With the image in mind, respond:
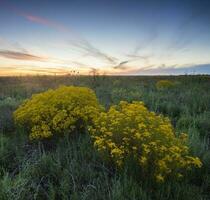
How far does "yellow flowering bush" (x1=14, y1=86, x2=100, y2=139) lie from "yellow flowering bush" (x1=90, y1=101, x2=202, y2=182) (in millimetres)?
1125

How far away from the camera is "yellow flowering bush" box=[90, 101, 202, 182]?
11.0 feet

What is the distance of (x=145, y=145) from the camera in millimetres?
3324

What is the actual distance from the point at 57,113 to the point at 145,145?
2248 millimetres

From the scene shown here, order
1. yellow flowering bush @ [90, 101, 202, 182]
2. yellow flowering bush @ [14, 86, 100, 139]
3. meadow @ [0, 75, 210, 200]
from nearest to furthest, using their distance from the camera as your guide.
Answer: meadow @ [0, 75, 210, 200] → yellow flowering bush @ [90, 101, 202, 182] → yellow flowering bush @ [14, 86, 100, 139]

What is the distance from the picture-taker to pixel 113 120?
381cm

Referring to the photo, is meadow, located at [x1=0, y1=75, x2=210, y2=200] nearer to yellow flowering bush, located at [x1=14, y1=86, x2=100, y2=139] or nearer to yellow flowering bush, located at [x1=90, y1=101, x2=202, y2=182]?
yellow flowering bush, located at [x1=90, y1=101, x2=202, y2=182]

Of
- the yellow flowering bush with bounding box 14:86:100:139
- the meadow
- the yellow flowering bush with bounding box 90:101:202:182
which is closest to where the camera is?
the meadow

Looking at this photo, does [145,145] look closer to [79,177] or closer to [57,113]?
[79,177]

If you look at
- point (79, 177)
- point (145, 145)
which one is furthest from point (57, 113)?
point (145, 145)

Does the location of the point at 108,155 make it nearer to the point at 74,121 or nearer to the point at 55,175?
the point at 55,175

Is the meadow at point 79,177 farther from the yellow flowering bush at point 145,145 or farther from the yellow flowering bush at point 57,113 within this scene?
the yellow flowering bush at point 57,113

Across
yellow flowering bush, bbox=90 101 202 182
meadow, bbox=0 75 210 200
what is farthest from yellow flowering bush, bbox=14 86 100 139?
yellow flowering bush, bbox=90 101 202 182

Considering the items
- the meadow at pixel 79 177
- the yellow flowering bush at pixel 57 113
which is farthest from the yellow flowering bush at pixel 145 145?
the yellow flowering bush at pixel 57 113

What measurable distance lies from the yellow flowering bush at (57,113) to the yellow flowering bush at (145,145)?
44.3 inches
